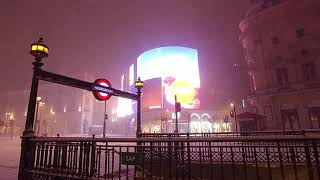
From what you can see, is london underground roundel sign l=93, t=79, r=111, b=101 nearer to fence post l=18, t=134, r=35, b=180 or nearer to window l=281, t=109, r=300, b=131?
fence post l=18, t=134, r=35, b=180

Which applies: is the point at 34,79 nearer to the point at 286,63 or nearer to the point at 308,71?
the point at 308,71

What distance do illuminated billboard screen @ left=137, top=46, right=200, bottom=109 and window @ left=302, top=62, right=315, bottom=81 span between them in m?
34.6

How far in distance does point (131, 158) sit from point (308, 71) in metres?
32.3

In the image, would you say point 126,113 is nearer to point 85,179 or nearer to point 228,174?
point 228,174

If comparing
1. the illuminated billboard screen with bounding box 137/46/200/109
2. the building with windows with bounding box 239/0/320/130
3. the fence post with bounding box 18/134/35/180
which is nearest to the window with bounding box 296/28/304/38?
the building with windows with bounding box 239/0/320/130

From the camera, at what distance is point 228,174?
11703 millimetres

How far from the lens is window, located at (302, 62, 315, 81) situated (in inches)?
1184

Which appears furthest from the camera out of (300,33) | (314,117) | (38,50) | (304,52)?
(300,33)

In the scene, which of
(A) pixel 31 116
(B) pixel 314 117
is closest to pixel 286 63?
(B) pixel 314 117

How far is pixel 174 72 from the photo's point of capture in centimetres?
6638

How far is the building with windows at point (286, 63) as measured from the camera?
29.6m

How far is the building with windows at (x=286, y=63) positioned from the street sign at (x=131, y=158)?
94.7ft

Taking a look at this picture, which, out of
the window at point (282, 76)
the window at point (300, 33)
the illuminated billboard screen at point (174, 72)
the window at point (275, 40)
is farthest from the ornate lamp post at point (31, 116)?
the illuminated billboard screen at point (174, 72)

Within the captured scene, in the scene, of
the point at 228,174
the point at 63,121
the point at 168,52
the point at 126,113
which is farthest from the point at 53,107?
the point at 228,174
